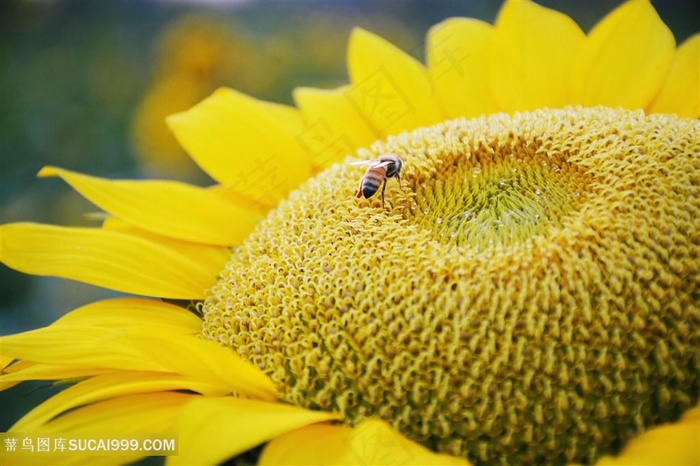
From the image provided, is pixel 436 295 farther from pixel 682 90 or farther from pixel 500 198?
pixel 682 90

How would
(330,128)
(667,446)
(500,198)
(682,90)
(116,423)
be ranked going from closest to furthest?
(667,446)
(116,423)
(500,198)
(682,90)
(330,128)

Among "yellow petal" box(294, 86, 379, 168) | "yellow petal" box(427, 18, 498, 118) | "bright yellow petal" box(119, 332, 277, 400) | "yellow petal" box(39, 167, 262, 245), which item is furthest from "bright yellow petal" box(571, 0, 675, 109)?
"bright yellow petal" box(119, 332, 277, 400)

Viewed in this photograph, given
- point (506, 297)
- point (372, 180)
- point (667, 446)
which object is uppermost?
point (372, 180)

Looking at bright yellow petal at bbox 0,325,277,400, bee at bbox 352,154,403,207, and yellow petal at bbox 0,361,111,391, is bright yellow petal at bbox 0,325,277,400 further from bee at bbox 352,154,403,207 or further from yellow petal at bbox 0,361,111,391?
bee at bbox 352,154,403,207

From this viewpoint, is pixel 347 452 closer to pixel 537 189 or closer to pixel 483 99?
pixel 537 189

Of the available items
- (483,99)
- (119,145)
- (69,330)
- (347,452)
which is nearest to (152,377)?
(69,330)

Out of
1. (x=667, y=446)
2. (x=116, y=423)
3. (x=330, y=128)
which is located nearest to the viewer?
(x=667, y=446)

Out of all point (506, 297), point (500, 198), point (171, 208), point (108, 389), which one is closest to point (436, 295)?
point (506, 297)
